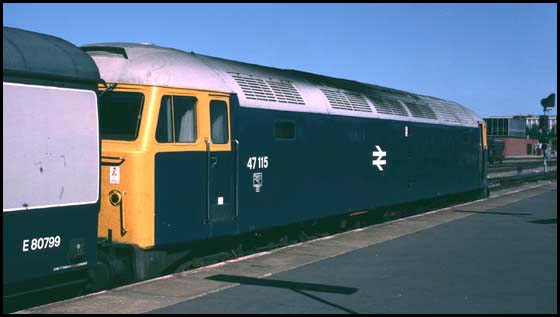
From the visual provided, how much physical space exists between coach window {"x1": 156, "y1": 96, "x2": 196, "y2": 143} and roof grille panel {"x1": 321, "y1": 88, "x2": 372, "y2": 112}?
182 inches

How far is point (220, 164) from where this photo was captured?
1041 centimetres

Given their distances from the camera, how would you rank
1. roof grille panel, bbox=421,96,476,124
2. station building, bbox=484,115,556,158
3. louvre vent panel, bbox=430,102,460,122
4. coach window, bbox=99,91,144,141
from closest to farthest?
coach window, bbox=99,91,144,141 → louvre vent panel, bbox=430,102,460,122 → roof grille panel, bbox=421,96,476,124 → station building, bbox=484,115,556,158

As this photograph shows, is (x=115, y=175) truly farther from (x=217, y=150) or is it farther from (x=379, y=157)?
(x=379, y=157)

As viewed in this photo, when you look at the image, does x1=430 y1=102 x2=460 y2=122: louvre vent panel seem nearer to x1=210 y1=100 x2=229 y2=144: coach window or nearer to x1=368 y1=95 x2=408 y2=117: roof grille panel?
x1=368 y1=95 x2=408 y2=117: roof grille panel

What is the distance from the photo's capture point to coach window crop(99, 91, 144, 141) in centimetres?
936

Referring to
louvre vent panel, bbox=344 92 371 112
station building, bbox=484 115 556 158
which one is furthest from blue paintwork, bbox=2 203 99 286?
station building, bbox=484 115 556 158

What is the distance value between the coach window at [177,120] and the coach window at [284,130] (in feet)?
7.28

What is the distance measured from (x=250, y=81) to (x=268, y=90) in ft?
1.47

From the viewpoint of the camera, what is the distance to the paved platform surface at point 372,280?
25.8 ft

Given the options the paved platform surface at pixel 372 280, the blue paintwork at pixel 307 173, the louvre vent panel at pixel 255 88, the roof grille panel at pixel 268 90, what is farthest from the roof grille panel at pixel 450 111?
the louvre vent panel at pixel 255 88

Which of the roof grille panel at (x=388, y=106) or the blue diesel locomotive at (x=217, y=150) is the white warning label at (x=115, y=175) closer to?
the blue diesel locomotive at (x=217, y=150)

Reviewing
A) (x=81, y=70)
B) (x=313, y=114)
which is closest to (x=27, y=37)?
(x=81, y=70)

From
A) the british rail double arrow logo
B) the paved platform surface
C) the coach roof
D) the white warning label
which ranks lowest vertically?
the paved platform surface

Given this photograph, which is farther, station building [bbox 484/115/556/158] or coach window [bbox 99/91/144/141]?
station building [bbox 484/115/556/158]
